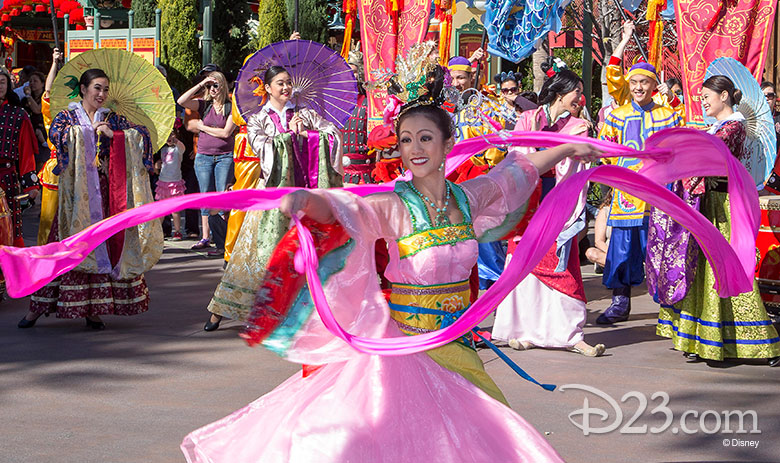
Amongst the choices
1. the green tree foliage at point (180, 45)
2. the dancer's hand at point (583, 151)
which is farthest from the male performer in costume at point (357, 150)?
the green tree foliage at point (180, 45)

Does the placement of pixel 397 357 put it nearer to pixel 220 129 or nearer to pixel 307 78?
pixel 307 78

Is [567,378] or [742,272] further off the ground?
[742,272]

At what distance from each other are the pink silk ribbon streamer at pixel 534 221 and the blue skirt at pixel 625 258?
291cm

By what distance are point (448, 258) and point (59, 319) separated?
4.56 m

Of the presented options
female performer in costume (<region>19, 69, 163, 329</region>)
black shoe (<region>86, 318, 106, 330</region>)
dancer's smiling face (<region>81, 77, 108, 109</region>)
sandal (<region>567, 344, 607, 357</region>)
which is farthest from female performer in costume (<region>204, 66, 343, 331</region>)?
sandal (<region>567, 344, 607, 357</region>)

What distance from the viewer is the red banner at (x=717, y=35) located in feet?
23.5

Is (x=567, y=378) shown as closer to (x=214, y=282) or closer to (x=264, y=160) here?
(x=264, y=160)

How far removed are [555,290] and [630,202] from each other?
1133mm

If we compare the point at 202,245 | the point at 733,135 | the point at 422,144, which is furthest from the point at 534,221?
the point at 202,245

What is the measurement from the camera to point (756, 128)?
19.6ft

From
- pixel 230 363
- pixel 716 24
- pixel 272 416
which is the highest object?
pixel 716 24

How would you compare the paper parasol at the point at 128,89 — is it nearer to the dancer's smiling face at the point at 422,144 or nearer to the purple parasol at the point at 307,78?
the purple parasol at the point at 307,78

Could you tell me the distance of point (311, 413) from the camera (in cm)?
325

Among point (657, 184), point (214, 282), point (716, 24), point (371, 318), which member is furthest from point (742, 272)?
point (214, 282)
